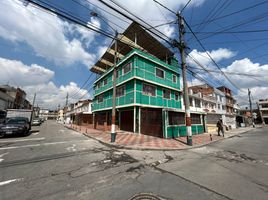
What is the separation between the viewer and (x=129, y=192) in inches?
143

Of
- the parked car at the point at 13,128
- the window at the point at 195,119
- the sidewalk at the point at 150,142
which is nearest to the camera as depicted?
the sidewalk at the point at 150,142

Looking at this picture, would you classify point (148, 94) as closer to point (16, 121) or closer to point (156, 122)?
point (156, 122)

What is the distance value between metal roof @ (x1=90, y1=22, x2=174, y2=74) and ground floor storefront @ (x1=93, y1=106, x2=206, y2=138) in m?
7.39

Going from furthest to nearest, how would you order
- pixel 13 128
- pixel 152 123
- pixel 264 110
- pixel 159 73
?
pixel 264 110 → pixel 159 73 → pixel 152 123 → pixel 13 128

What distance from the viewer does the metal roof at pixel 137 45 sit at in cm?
1782

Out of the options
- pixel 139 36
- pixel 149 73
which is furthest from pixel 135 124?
pixel 139 36

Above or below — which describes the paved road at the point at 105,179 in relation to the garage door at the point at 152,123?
below

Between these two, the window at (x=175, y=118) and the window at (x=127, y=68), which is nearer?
the window at (x=175, y=118)

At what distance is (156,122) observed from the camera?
46.6 ft

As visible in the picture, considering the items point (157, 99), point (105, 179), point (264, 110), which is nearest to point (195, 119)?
point (157, 99)

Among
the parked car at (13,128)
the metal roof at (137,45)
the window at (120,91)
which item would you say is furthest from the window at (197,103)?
the parked car at (13,128)

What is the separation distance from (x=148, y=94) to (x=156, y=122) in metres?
4.94

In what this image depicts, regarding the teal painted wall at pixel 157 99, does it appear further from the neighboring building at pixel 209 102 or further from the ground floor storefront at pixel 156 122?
the neighboring building at pixel 209 102

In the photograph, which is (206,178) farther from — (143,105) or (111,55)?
(111,55)
